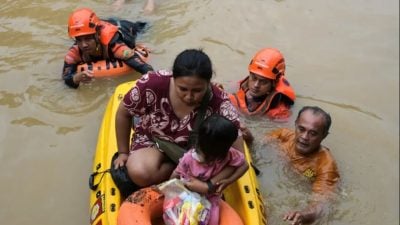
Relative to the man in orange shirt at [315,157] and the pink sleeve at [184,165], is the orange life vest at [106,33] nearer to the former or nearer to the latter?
the man in orange shirt at [315,157]

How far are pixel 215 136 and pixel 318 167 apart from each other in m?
1.58

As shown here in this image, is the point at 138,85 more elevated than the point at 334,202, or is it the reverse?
the point at 138,85

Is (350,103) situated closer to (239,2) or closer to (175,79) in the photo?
(239,2)

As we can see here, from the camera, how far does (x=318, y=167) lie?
4141 mm

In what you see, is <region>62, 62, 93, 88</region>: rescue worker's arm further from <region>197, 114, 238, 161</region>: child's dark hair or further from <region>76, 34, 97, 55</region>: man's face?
<region>197, 114, 238, 161</region>: child's dark hair

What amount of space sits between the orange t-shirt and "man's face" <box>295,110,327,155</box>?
10 centimetres

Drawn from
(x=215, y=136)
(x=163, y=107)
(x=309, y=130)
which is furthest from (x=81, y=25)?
(x=215, y=136)

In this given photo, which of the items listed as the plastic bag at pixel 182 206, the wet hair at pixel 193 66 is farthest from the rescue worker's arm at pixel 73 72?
the wet hair at pixel 193 66

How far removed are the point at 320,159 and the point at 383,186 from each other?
75 cm

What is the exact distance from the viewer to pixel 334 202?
167 inches

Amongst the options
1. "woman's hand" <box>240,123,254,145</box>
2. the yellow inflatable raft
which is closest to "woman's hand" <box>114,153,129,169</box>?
the yellow inflatable raft

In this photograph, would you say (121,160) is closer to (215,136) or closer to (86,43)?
(215,136)

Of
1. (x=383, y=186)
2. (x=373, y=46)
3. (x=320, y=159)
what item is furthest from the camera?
(x=373, y=46)

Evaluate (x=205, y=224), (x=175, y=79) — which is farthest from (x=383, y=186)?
(x=175, y=79)
